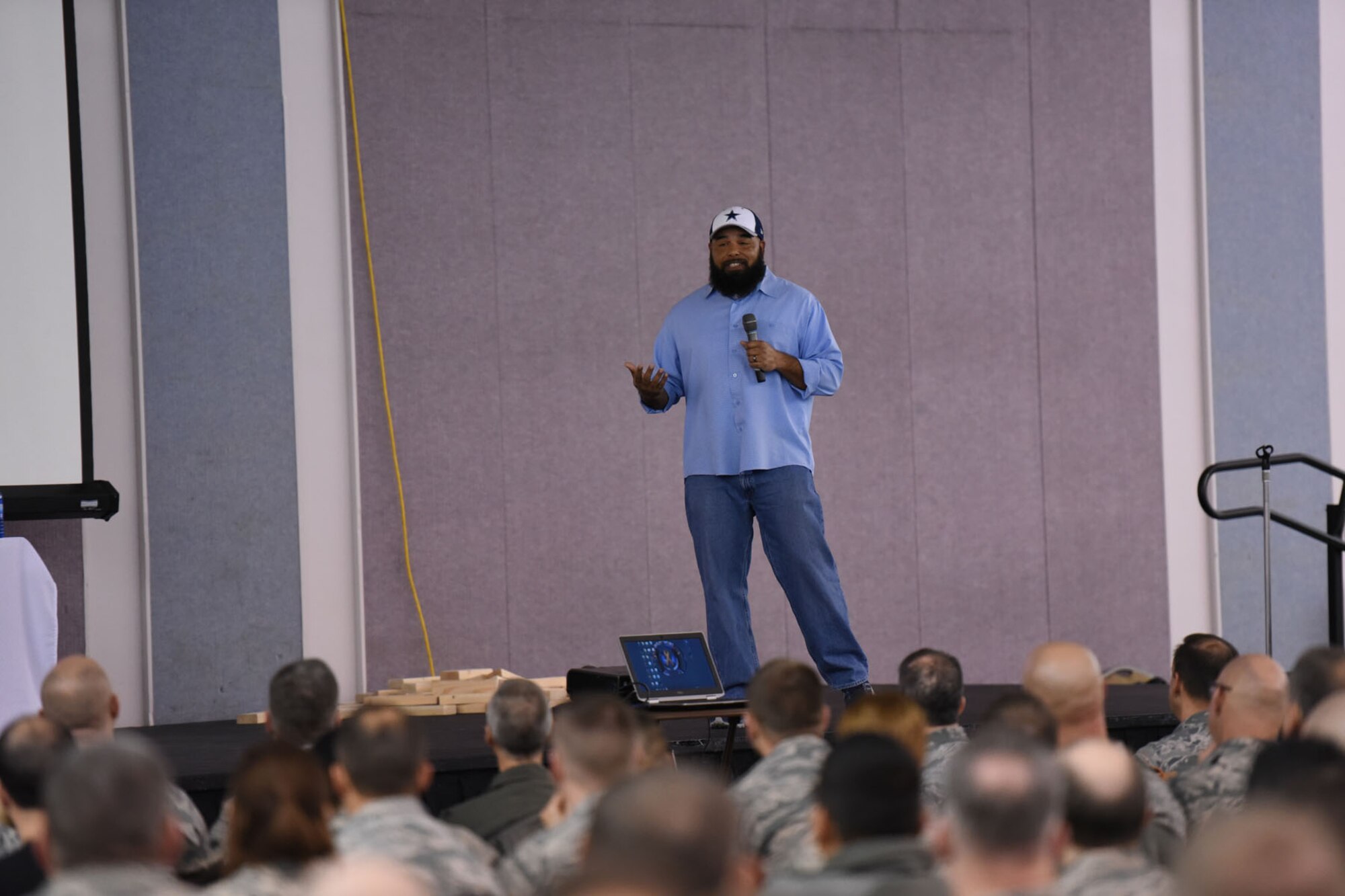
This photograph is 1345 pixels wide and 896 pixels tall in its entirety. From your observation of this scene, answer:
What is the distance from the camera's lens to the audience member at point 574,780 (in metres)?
2.43

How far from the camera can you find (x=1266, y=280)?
7199mm

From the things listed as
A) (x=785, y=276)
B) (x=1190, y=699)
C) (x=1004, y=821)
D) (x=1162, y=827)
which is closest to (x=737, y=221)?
(x=785, y=276)

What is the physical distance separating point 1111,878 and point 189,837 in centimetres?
175

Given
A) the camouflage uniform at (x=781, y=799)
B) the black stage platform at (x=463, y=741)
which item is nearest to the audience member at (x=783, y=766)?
the camouflage uniform at (x=781, y=799)

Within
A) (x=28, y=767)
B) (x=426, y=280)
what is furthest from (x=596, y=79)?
(x=28, y=767)

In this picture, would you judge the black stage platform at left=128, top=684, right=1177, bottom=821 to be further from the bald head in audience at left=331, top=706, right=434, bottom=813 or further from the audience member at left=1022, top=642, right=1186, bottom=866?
the bald head in audience at left=331, top=706, right=434, bottom=813

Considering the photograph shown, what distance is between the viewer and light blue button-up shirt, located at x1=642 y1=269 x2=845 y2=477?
501 cm

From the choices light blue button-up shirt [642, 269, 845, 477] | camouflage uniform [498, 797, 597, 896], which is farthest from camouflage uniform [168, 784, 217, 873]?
light blue button-up shirt [642, 269, 845, 477]

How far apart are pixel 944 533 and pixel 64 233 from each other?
150 inches

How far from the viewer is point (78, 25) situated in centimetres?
601

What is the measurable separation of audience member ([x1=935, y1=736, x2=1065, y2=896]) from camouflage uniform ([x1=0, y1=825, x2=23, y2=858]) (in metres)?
1.68

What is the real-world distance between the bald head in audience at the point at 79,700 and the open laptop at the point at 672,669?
1.50 meters

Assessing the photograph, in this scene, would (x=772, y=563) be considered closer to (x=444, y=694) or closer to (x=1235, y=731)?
(x=444, y=694)

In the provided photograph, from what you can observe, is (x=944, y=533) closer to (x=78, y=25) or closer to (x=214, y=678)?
(x=214, y=678)
